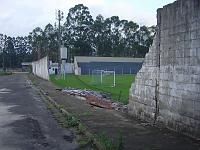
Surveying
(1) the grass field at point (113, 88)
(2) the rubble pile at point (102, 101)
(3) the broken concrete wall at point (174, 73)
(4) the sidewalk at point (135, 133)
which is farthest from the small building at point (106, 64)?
(3) the broken concrete wall at point (174, 73)

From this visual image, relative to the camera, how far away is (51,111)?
64.8 feet

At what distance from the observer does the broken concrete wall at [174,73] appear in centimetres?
1070

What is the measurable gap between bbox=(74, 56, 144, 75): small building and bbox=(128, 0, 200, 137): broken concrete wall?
8591 cm

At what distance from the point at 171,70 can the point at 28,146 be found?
4436mm

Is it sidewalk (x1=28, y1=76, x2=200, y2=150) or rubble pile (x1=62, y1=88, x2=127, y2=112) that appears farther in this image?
rubble pile (x1=62, y1=88, x2=127, y2=112)

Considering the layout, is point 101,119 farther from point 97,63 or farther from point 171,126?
point 97,63

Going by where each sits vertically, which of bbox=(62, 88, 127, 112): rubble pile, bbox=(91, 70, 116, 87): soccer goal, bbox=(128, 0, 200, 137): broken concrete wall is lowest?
bbox=(91, 70, 116, 87): soccer goal

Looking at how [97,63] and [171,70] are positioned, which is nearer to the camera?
[171,70]

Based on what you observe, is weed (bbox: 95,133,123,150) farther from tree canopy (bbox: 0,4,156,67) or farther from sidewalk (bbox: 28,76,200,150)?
tree canopy (bbox: 0,4,156,67)

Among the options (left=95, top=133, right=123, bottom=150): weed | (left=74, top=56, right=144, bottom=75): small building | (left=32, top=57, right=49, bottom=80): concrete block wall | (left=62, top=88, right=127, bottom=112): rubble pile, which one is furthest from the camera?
(left=74, top=56, right=144, bottom=75): small building

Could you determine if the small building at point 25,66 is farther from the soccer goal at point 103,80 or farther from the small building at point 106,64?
the soccer goal at point 103,80

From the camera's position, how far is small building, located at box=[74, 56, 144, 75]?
102 m

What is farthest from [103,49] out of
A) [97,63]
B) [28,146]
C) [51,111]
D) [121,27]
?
[28,146]

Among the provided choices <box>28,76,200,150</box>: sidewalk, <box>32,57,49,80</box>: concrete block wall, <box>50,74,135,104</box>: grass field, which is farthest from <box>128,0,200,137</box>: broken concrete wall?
<box>32,57,49,80</box>: concrete block wall
